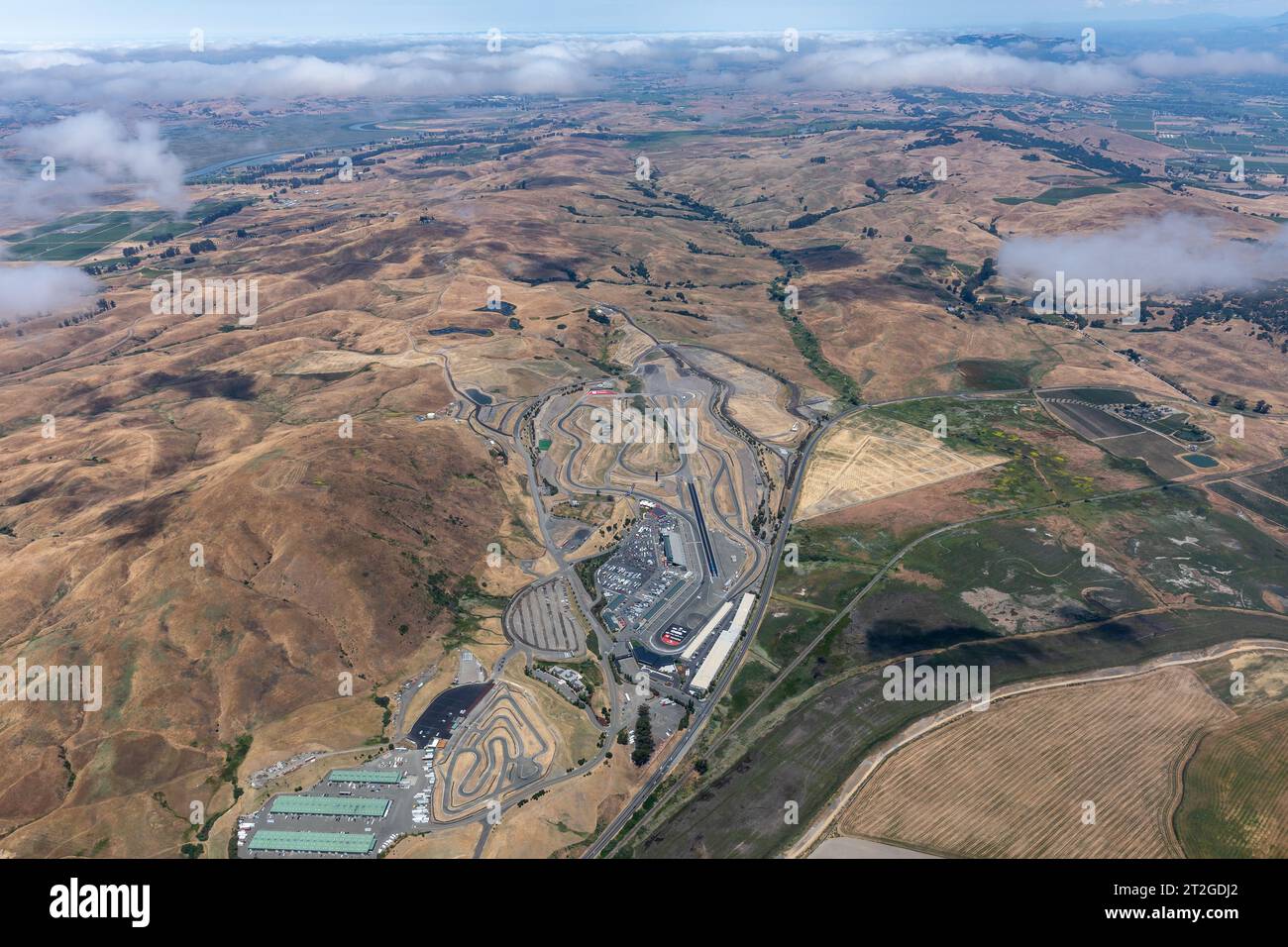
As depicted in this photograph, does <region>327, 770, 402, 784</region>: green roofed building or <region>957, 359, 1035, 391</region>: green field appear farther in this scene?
<region>957, 359, 1035, 391</region>: green field

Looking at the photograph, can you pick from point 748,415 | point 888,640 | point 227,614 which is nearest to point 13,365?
point 227,614

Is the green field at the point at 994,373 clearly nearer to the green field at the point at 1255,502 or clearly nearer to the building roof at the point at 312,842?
the green field at the point at 1255,502

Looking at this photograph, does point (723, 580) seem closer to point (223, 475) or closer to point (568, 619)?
point (568, 619)

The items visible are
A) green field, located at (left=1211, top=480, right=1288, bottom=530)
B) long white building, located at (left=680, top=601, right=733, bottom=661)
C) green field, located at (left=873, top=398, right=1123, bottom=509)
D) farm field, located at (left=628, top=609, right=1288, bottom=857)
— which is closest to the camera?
farm field, located at (left=628, top=609, right=1288, bottom=857)

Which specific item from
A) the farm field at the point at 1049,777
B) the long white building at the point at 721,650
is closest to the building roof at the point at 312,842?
the long white building at the point at 721,650

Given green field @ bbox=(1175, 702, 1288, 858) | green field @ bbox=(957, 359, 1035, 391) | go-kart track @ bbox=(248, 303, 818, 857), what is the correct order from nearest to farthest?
green field @ bbox=(1175, 702, 1288, 858)
go-kart track @ bbox=(248, 303, 818, 857)
green field @ bbox=(957, 359, 1035, 391)

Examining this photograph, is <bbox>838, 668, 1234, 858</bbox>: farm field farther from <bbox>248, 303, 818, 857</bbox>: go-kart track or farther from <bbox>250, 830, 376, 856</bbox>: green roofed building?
<bbox>250, 830, 376, 856</bbox>: green roofed building

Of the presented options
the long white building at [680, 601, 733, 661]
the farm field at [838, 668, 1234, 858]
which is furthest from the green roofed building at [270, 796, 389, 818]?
the farm field at [838, 668, 1234, 858]

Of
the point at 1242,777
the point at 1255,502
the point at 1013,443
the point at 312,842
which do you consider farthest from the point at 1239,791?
the point at 312,842
